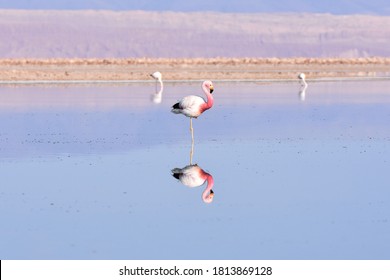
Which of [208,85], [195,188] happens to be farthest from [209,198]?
[208,85]

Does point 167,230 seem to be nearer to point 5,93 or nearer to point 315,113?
point 315,113

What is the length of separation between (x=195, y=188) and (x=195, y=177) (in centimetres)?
88

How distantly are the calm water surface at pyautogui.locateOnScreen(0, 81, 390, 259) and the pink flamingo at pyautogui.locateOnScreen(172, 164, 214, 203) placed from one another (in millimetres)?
110

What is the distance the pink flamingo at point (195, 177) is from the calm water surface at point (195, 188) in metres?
0.11

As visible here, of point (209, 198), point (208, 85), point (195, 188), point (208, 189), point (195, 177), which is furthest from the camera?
point (208, 85)

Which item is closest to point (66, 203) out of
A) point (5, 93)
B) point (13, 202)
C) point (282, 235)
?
point (13, 202)

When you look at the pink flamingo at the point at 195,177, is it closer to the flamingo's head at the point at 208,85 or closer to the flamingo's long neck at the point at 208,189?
the flamingo's long neck at the point at 208,189

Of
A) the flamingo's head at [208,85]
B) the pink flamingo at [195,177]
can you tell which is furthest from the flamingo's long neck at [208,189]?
the flamingo's head at [208,85]

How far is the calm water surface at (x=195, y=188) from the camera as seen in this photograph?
34.9 feet

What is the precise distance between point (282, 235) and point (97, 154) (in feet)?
24.3

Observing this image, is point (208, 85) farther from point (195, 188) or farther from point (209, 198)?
point (209, 198)

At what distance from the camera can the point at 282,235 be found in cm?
1101

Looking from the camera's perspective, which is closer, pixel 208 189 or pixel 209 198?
pixel 209 198

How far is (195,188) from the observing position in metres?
14.1
